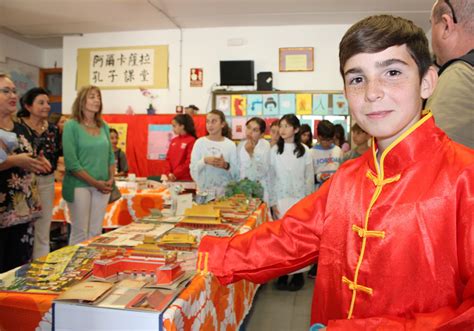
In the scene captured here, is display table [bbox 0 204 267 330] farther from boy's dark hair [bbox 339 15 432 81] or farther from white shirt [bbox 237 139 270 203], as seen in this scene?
white shirt [bbox 237 139 270 203]

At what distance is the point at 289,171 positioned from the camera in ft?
11.6

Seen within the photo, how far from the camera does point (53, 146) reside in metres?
2.97

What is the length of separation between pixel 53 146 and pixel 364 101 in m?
2.65

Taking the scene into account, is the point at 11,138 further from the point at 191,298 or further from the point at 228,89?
the point at 228,89

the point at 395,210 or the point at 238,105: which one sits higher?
the point at 238,105

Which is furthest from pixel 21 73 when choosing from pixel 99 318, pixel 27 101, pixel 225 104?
pixel 99 318

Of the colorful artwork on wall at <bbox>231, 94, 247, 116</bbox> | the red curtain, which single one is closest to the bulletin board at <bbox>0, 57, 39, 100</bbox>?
the red curtain

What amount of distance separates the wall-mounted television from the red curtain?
42.4 inches

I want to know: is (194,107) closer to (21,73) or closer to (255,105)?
(255,105)

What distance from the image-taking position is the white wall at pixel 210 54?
6.50 meters

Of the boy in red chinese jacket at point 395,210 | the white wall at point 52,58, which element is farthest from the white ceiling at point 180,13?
the boy in red chinese jacket at point 395,210

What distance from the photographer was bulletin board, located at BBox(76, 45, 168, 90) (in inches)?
271

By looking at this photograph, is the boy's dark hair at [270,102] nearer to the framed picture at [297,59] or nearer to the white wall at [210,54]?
the white wall at [210,54]

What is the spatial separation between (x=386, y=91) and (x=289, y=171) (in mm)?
2707
